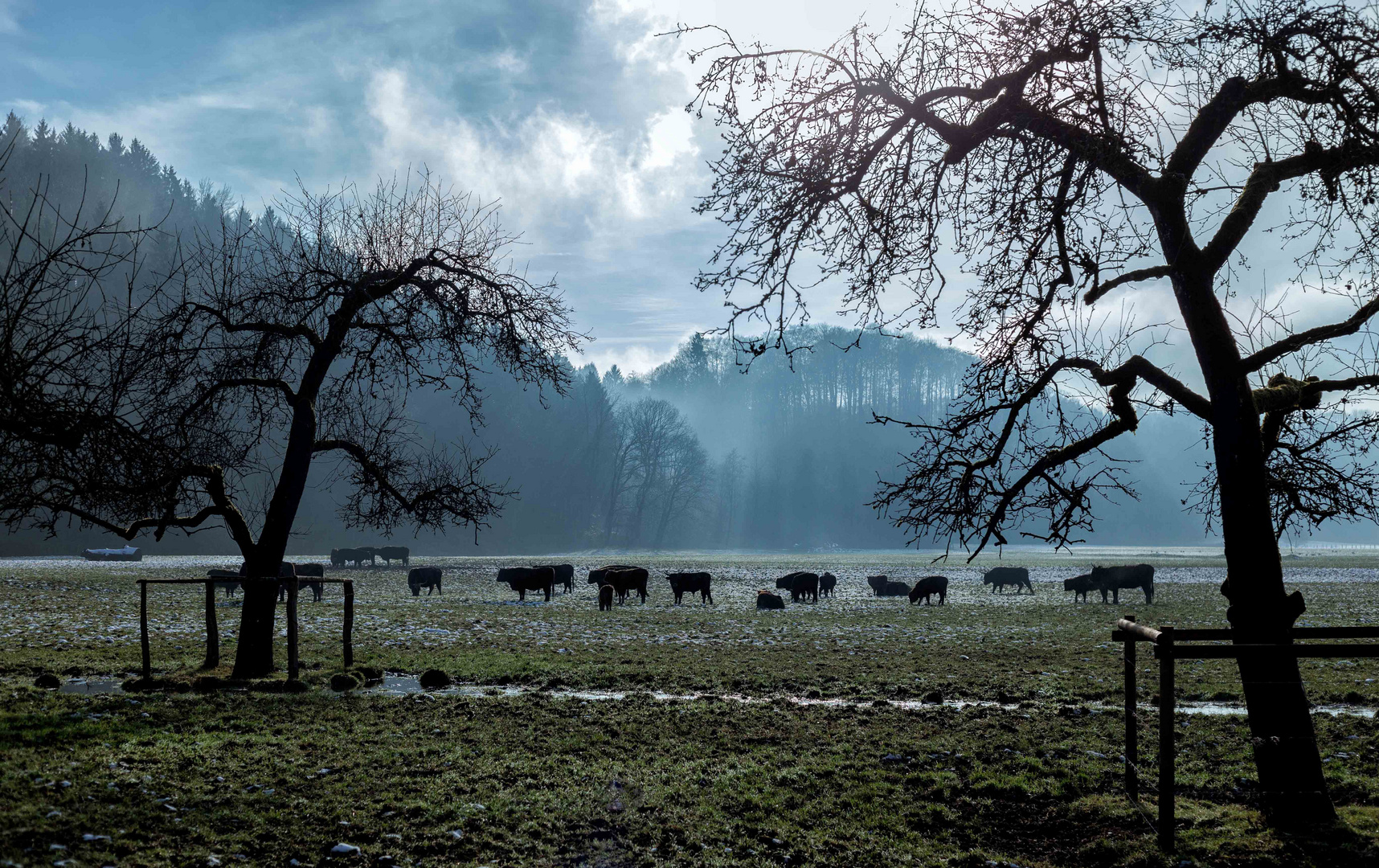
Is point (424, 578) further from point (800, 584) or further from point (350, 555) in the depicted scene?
point (350, 555)

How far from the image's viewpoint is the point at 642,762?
8422 millimetres

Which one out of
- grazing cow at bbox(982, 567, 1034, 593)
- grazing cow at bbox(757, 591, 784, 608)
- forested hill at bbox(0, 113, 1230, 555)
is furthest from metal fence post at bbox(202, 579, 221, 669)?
forested hill at bbox(0, 113, 1230, 555)

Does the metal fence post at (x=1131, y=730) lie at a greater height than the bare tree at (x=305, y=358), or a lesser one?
lesser

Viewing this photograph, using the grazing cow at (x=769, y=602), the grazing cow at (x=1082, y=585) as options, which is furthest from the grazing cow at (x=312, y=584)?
the grazing cow at (x=1082, y=585)

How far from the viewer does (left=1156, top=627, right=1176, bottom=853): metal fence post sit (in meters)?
5.96

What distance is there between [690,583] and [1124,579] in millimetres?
17679

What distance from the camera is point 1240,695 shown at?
1244 centimetres

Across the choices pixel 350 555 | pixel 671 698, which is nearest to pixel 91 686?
pixel 671 698

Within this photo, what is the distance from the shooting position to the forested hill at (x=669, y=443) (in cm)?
8862

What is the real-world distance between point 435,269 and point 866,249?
351 inches

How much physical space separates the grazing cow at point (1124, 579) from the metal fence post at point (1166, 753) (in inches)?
1185

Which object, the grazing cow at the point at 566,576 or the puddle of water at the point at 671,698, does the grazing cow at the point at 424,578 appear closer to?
the grazing cow at the point at 566,576

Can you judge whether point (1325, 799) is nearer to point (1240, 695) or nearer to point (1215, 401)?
point (1215, 401)

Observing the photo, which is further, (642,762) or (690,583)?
(690,583)
